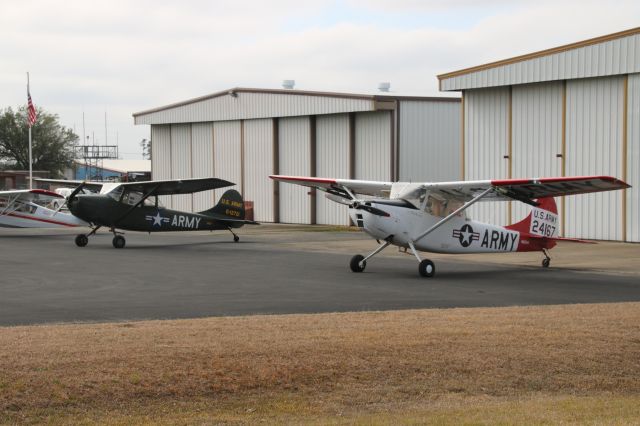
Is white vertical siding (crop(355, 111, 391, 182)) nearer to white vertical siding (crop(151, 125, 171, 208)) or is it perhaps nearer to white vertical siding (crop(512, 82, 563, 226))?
white vertical siding (crop(512, 82, 563, 226))

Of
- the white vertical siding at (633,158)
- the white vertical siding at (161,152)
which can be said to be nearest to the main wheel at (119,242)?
the white vertical siding at (633,158)

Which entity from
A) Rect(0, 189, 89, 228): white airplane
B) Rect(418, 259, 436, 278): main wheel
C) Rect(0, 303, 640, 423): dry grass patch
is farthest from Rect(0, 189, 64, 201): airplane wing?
Rect(0, 303, 640, 423): dry grass patch

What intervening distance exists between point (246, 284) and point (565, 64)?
56.4 feet

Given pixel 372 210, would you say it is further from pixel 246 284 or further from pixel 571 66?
pixel 571 66

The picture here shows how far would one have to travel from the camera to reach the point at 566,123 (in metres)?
33.1

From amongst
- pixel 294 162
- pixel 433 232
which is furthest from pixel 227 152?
pixel 433 232

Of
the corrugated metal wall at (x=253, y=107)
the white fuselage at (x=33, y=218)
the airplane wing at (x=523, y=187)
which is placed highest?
the corrugated metal wall at (x=253, y=107)

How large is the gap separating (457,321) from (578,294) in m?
5.47

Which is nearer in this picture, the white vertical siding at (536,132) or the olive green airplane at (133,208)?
the olive green airplane at (133,208)

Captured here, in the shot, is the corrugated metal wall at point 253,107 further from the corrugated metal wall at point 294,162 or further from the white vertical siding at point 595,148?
the white vertical siding at point 595,148

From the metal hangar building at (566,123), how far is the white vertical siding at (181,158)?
21.0 meters

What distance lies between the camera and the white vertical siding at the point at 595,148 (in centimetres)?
3152

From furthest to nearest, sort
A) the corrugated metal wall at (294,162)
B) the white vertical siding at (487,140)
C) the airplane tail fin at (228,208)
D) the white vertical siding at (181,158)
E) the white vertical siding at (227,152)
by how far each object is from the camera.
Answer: the white vertical siding at (181,158) → the white vertical siding at (227,152) → the corrugated metal wall at (294,162) → the white vertical siding at (487,140) → the airplane tail fin at (228,208)

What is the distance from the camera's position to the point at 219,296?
1747cm
